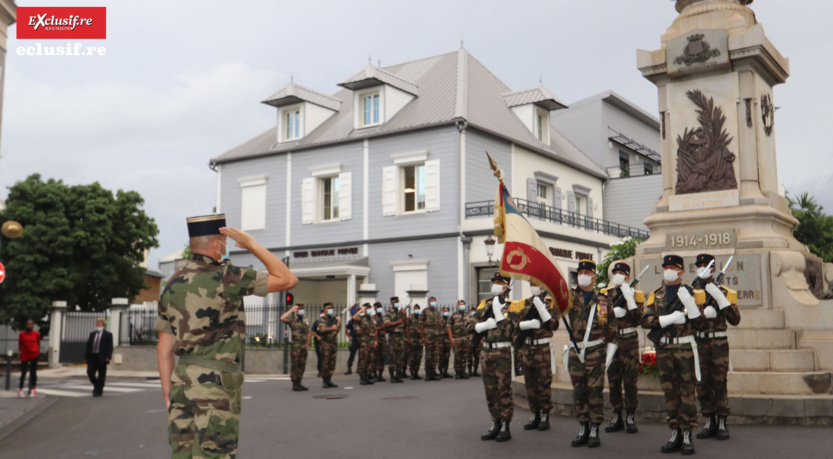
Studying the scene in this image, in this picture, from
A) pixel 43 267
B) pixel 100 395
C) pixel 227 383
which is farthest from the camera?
pixel 43 267

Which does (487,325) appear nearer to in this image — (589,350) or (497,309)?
(497,309)

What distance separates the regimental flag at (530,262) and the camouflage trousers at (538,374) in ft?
1.96

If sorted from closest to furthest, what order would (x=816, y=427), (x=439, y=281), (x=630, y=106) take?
(x=816, y=427) → (x=439, y=281) → (x=630, y=106)

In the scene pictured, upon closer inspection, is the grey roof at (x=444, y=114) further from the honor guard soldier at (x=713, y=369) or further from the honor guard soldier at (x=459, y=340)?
the honor guard soldier at (x=713, y=369)

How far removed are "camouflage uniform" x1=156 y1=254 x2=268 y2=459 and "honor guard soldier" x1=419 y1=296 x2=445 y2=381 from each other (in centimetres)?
1466

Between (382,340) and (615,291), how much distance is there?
1101cm

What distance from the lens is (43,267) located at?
3105 centimetres

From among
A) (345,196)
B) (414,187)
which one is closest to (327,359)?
(414,187)

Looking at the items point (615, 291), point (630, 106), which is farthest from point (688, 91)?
point (630, 106)

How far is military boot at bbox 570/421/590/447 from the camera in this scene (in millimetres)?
8625

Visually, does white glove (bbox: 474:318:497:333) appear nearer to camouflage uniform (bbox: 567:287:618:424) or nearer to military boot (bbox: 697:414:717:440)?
camouflage uniform (bbox: 567:287:618:424)

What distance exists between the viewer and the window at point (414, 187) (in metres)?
29.8

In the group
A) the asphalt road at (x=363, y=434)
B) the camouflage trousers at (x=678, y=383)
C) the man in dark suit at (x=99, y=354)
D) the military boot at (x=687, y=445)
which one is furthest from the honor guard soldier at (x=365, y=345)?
the military boot at (x=687, y=445)

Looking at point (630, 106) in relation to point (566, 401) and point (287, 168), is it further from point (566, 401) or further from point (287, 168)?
point (566, 401)
